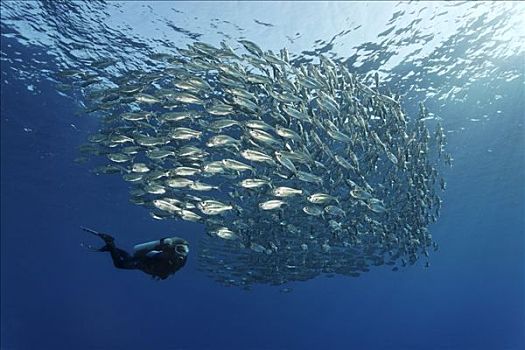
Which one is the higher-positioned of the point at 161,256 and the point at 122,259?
the point at 161,256

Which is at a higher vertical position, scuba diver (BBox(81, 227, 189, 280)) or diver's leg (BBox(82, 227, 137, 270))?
scuba diver (BBox(81, 227, 189, 280))

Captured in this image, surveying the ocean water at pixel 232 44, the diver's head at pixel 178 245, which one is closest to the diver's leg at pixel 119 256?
the diver's head at pixel 178 245

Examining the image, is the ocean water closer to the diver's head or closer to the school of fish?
the school of fish

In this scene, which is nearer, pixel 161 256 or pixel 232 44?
pixel 161 256

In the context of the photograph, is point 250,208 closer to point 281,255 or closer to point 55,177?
point 281,255

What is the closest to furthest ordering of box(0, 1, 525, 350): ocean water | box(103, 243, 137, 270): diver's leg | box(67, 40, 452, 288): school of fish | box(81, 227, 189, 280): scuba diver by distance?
box(81, 227, 189, 280): scuba diver
box(103, 243, 137, 270): diver's leg
box(67, 40, 452, 288): school of fish
box(0, 1, 525, 350): ocean water

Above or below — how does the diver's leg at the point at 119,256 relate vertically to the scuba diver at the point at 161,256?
below

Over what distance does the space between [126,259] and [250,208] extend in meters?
5.63

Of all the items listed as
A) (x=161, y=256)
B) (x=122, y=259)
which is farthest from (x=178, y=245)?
(x=122, y=259)

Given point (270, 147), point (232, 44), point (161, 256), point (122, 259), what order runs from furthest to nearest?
1. point (232, 44)
2. point (270, 147)
3. point (122, 259)
4. point (161, 256)

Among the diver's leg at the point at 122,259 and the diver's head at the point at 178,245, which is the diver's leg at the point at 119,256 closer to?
the diver's leg at the point at 122,259

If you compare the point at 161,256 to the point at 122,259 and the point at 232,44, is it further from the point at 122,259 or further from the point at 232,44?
the point at 232,44

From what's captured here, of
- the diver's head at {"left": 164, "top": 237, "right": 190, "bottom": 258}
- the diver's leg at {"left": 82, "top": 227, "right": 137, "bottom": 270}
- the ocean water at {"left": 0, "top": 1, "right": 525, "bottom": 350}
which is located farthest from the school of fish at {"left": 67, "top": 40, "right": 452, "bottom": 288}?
the ocean water at {"left": 0, "top": 1, "right": 525, "bottom": 350}

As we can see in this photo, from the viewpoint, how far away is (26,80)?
782 inches
